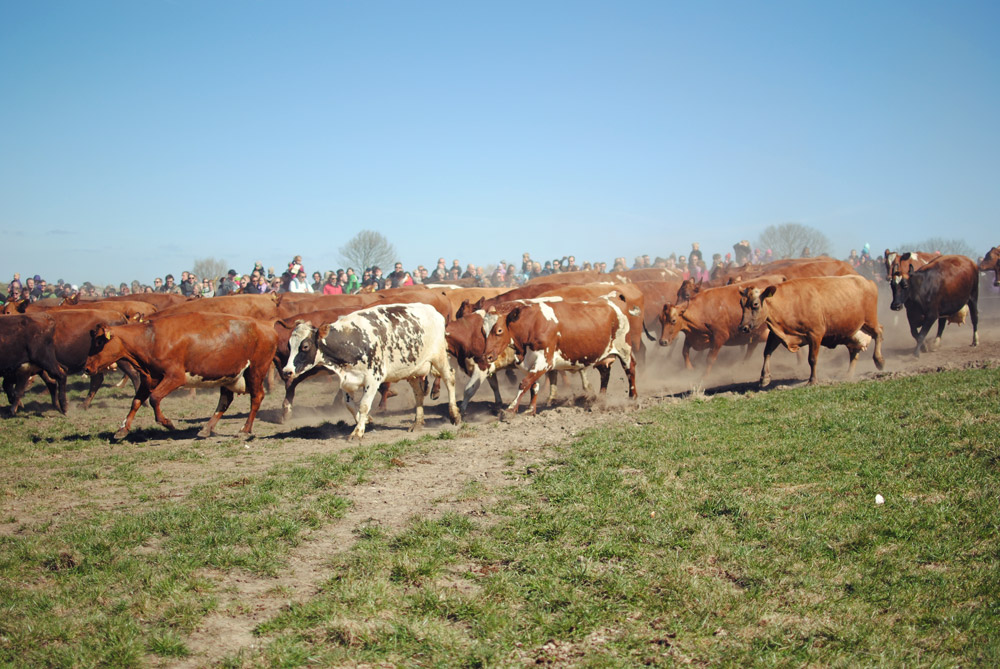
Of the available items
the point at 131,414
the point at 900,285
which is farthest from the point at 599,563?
the point at 900,285

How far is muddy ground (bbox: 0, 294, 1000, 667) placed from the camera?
5.88 metres

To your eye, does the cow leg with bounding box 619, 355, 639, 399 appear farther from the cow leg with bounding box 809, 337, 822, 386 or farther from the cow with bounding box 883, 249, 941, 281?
the cow with bounding box 883, 249, 941, 281

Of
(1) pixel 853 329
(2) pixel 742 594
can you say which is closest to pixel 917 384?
(1) pixel 853 329

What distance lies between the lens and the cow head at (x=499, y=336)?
43.9 feet

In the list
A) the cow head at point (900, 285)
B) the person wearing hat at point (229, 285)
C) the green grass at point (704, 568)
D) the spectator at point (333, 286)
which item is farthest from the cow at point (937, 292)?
the person wearing hat at point (229, 285)

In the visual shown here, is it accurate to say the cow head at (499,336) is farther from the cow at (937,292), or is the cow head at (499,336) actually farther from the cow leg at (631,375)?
the cow at (937,292)

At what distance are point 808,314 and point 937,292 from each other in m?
5.91

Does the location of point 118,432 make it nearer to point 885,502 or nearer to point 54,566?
point 54,566

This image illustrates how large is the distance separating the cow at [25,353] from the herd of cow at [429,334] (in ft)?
0.08

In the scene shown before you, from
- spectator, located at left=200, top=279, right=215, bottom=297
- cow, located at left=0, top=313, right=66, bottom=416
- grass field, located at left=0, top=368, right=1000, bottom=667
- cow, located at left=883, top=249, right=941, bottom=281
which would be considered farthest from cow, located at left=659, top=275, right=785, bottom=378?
spectator, located at left=200, top=279, right=215, bottom=297

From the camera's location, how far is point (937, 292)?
18.7 m

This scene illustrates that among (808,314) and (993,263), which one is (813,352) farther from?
(993,263)

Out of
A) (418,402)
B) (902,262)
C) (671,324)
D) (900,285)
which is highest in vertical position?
(902,262)

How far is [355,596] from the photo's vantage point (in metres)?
5.40
